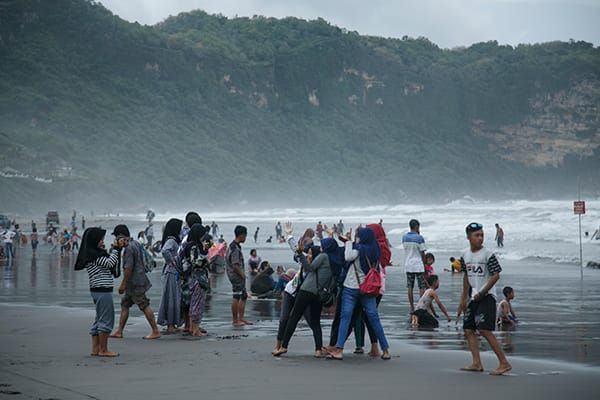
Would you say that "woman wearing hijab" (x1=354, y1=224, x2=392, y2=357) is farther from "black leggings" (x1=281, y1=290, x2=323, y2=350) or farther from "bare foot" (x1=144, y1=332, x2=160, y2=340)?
"bare foot" (x1=144, y1=332, x2=160, y2=340)

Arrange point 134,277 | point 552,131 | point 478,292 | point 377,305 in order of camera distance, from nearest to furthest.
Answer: point 478,292, point 377,305, point 134,277, point 552,131

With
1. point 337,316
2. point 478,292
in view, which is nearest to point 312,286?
Answer: point 337,316

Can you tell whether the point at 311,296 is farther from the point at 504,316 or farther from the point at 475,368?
the point at 504,316

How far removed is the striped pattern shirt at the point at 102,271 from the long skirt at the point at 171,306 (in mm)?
2426

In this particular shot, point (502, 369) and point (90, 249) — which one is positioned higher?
point (90, 249)

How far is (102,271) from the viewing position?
36.9ft

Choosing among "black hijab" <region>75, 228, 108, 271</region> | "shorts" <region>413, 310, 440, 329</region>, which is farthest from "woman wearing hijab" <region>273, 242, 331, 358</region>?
"shorts" <region>413, 310, 440, 329</region>

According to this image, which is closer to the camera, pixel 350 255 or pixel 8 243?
pixel 350 255

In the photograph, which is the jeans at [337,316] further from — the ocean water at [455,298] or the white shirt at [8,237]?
the white shirt at [8,237]

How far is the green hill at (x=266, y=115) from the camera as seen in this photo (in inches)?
4835

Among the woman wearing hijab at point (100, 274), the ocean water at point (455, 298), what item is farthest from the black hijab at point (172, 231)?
the woman wearing hijab at point (100, 274)

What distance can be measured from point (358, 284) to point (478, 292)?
1.68 m

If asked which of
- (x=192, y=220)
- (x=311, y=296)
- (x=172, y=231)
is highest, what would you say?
(x=192, y=220)

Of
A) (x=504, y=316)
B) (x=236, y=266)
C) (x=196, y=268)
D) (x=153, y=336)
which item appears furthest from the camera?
(x=504, y=316)
